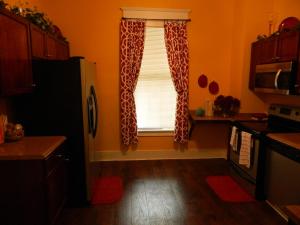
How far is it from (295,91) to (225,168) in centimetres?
175

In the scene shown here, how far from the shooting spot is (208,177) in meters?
3.62

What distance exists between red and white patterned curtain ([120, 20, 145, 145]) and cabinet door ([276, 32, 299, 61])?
6.69 feet

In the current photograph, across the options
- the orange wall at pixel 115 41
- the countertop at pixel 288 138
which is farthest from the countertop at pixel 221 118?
the countertop at pixel 288 138

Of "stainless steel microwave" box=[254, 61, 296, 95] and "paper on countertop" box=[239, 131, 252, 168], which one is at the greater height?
"stainless steel microwave" box=[254, 61, 296, 95]

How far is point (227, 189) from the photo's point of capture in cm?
324

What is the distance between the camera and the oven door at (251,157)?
2912 mm

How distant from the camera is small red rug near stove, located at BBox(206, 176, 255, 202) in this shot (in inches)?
118

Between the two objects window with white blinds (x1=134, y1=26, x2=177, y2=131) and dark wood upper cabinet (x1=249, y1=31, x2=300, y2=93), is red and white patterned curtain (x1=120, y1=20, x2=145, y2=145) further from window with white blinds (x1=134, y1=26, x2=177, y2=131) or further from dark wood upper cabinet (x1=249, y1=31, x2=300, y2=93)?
dark wood upper cabinet (x1=249, y1=31, x2=300, y2=93)

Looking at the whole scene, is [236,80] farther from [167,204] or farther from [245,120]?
[167,204]

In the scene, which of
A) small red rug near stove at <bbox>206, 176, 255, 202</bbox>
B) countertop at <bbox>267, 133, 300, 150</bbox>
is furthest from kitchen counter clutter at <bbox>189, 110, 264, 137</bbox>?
countertop at <bbox>267, 133, 300, 150</bbox>

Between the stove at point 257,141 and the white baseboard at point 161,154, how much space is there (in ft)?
3.83

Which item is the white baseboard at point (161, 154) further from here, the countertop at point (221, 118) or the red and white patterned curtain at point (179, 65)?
the countertop at point (221, 118)

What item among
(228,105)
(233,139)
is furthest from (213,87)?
(233,139)

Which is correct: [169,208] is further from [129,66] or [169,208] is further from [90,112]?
[129,66]
